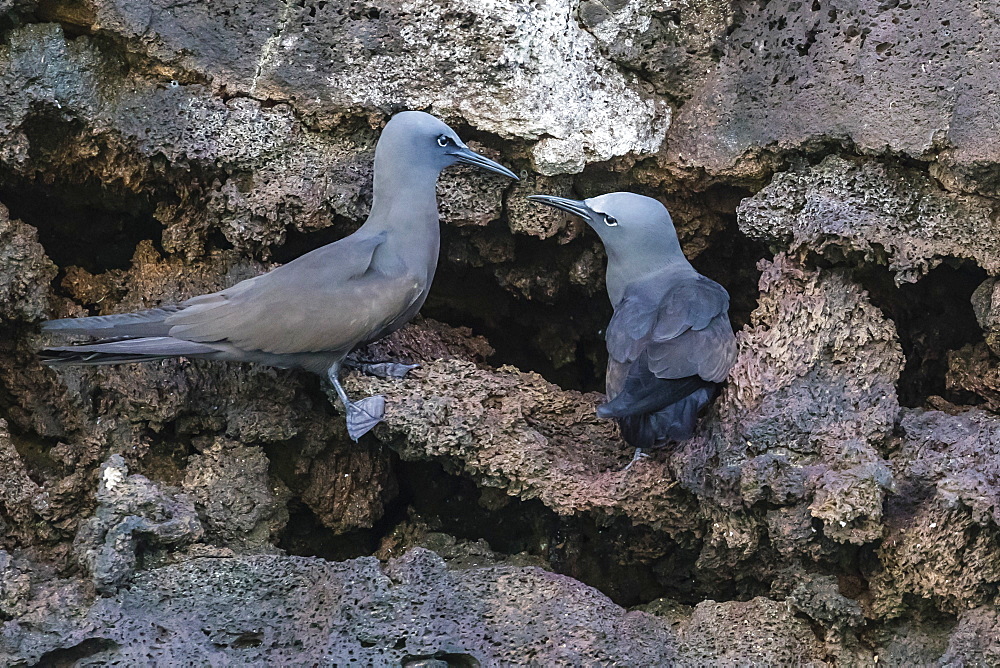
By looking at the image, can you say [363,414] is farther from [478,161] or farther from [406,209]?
[478,161]

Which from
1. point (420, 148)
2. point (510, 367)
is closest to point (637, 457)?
point (510, 367)

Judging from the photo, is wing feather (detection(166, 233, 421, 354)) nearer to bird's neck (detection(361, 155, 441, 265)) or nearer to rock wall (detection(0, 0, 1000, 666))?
bird's neck (detection(361, 155, 441, 265))

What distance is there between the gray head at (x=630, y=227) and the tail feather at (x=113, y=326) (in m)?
1.39

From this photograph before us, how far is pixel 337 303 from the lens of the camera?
3.69 m

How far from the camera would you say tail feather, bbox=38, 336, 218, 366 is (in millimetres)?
3469

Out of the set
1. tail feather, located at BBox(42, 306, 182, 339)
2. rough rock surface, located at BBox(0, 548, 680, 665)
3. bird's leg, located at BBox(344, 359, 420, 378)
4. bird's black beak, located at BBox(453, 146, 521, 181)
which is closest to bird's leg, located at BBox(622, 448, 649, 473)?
rough rock surface, located at BBox(0, 548, 680, 665)

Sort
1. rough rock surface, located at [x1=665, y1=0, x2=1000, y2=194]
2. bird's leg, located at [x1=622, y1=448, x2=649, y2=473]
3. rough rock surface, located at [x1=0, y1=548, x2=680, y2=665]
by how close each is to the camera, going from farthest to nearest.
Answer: bird's leg, located at [x1=622, y1=448, x2=649, y2=473] → rough rock surface, located at [x1=665, y1=0, x2=1000, y2=194] → rough rock surface, located at [x1=0, y1=548, x2=680, y2=665]

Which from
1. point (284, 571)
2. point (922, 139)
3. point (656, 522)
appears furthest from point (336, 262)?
point (922, 139)

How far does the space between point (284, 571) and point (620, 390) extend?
1.19 meters

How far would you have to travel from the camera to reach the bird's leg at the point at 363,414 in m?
3.66

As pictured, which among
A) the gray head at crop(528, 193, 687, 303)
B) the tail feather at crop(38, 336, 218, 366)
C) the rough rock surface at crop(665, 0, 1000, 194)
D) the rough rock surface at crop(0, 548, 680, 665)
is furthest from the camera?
the gray head at crop(528, 193, 687, 303)

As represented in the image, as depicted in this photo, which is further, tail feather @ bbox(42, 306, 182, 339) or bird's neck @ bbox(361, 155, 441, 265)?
A: bird's neck @ bbox(361, 155, 441, 265)

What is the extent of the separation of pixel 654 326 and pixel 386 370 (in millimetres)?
927

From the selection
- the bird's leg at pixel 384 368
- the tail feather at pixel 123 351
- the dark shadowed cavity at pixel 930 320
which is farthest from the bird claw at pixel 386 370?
the dark shadowed cavity at pixel 930 320
